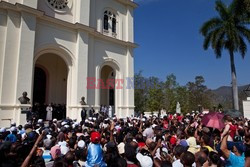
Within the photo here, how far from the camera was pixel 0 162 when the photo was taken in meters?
3.01

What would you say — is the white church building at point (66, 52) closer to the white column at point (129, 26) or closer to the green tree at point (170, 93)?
the white column at point (129, 26)

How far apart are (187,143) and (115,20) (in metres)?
18.6

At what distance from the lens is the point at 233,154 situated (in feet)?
12.2

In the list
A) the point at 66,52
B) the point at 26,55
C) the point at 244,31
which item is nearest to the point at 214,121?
the point at 26,55

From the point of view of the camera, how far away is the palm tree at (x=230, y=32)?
22375mm

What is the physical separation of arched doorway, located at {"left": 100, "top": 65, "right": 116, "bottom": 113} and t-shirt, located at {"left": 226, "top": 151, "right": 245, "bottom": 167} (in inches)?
770

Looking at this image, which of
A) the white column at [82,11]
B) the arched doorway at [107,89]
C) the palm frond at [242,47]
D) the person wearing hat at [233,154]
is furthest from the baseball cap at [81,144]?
the palm frond at [242,47]

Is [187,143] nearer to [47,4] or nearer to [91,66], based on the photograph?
[91,66]

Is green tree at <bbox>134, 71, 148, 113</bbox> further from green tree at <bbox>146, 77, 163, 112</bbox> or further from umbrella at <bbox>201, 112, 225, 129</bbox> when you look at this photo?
umbrella at <bbox>201, 112, 225, 129</bbox>

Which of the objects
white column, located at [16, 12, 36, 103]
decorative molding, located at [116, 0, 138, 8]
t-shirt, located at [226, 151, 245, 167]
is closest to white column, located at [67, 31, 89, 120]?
white column, located at [16, 12, 36, 103]

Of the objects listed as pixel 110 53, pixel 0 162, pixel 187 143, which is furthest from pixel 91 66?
pixel 0 162

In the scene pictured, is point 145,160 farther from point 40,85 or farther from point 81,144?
point 40,85

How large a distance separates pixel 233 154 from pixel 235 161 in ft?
0.42

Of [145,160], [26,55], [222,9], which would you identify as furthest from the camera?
[222,9]
